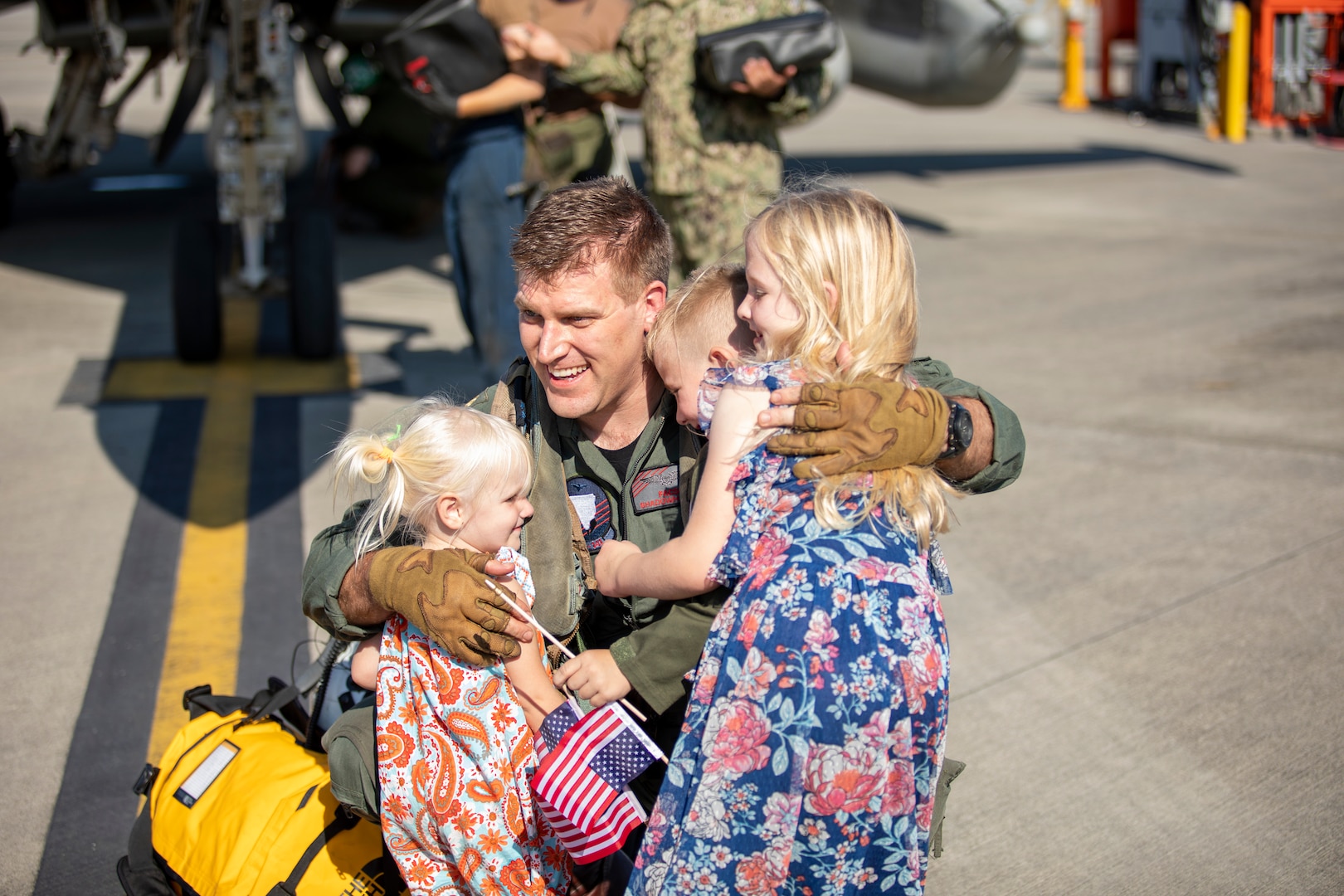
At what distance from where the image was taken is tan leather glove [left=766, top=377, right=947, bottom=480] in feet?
5.77

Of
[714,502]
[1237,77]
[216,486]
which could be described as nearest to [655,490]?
[714,502]

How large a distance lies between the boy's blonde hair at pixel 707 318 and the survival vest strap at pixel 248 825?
110cm

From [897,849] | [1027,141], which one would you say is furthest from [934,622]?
[1027,141]

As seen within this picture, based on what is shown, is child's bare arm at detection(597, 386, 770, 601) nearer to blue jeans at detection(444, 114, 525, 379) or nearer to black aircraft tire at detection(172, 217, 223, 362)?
blue jeans at detection(444, 114, 525, 379)

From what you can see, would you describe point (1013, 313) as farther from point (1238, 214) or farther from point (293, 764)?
point (293, 764)

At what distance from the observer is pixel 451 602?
1848 mm

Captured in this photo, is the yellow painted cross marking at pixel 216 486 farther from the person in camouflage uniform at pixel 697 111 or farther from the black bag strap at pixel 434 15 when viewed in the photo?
the person in camouflage uniform at pixel 697 111

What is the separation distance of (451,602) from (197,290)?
5179mm

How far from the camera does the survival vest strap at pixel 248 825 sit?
2.10 m

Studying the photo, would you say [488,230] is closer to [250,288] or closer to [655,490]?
[250,288]

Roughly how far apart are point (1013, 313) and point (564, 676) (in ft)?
21.7

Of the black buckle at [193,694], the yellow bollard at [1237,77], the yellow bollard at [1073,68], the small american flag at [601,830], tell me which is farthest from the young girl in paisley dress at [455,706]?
the yellow bollard at [1073,68]

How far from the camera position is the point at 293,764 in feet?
7.52

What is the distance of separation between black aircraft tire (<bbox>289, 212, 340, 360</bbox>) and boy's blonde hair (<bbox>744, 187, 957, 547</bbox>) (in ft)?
16.7
